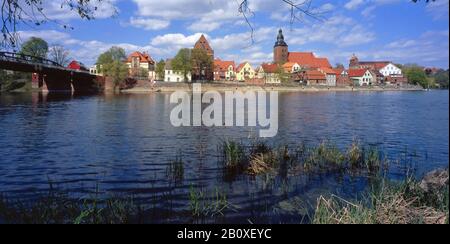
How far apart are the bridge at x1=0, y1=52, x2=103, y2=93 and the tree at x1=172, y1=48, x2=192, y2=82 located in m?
25.2

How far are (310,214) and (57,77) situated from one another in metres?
108

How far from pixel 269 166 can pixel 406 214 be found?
775 centimetres

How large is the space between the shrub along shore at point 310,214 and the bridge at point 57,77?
227ft

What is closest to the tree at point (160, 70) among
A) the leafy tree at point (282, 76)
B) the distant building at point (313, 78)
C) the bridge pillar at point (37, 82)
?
the leafy tree at point (282, 76)

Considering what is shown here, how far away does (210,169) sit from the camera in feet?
54.9

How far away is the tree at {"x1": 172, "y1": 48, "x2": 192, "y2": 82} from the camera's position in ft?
448

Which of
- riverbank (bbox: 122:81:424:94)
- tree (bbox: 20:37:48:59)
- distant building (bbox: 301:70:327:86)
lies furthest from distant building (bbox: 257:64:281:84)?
tree (bbox: 20:37:48:59)

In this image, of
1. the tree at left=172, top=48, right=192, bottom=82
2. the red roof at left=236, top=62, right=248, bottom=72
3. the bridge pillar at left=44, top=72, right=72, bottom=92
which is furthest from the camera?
the red roof at left=236, top=62, right=248, bottom=72

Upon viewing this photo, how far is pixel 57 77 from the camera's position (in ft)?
356

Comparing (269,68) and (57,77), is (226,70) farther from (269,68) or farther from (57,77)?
(57,77)

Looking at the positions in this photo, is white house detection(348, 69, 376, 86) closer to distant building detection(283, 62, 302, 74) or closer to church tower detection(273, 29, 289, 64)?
distant building detection(283, 62, 302, 74)

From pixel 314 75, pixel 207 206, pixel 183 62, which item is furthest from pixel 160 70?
pixel 207 206

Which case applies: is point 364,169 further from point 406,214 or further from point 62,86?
point 62,86
